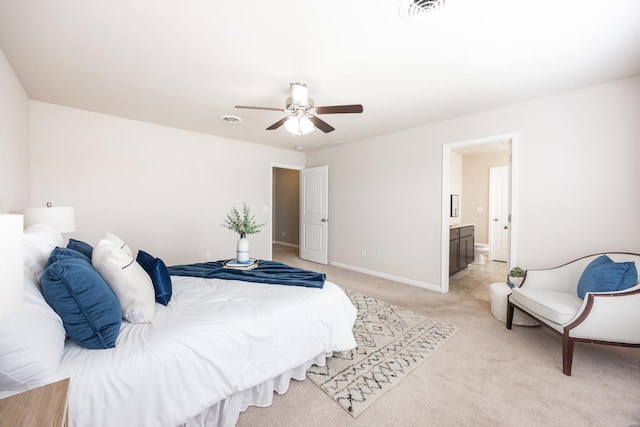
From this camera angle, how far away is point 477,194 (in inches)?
245

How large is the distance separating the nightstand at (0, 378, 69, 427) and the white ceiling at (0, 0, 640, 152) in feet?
6.76

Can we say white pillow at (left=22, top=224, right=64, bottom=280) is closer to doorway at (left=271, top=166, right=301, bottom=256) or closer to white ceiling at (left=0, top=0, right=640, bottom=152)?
white ceiling at (left=0, top=0, right=640, bottom=152)

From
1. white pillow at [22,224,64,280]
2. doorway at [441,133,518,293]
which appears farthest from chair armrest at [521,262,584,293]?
white pillow at [22,224,64,280]

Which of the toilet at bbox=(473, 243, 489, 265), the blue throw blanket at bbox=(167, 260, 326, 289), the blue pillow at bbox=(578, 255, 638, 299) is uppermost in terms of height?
the blue pillow at bbox=(578, 255, 638, 299)

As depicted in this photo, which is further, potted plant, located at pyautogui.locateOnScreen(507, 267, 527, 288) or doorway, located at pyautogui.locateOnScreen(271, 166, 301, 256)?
doorway, located at pyautogui.locateOnScreen(271, 166, 301, 256)

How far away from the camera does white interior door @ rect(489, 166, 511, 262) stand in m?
5.80

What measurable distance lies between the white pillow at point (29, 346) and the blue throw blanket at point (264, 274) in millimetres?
1218

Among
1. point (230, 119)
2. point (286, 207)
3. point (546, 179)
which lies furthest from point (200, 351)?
point (286, 207)

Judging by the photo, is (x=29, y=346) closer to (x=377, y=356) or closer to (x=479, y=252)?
(x=377, y=356)

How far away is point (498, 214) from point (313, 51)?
18.8 feet

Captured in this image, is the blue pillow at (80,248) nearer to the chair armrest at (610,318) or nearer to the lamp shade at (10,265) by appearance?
the lamp shade at (10,265)

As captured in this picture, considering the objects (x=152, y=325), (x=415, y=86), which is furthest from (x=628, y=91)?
(x=152, y=325)

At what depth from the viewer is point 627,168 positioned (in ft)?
8.29

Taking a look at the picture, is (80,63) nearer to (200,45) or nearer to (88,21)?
(88,21)
